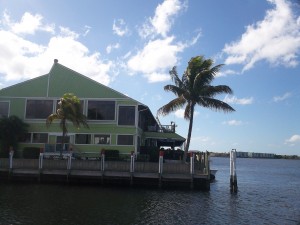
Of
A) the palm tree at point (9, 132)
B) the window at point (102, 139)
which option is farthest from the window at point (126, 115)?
the palm tree at point (9, 132)

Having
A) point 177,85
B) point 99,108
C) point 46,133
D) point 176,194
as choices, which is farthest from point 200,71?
→ point 46,133

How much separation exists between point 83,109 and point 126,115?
474 centimetres

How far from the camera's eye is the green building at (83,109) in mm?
37969

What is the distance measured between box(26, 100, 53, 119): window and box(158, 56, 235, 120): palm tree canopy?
12152mm

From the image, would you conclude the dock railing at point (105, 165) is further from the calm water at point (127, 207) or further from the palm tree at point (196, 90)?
the palm tree at point (196, 90)

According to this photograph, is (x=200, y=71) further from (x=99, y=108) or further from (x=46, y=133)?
(x=46, y=133)

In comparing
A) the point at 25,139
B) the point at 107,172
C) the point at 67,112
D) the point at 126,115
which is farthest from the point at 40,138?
the point at 107,172

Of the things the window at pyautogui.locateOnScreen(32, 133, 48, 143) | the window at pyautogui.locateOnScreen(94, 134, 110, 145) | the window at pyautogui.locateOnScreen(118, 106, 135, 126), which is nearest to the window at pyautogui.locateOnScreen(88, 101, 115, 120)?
the window at pyautogui.locateOnScreen(118, 106, 135, 126)

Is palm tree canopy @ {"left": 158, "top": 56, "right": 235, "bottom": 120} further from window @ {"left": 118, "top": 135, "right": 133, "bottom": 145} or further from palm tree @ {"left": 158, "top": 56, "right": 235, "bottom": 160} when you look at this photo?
window @ {"left": 118, "top": 135, "right": 133, "bottom": 145}

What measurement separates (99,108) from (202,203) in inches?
714

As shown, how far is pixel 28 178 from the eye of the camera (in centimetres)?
3122

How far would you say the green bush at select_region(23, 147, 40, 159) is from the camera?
36.5 m

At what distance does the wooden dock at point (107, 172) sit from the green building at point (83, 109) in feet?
20.7

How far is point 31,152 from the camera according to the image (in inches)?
1438
